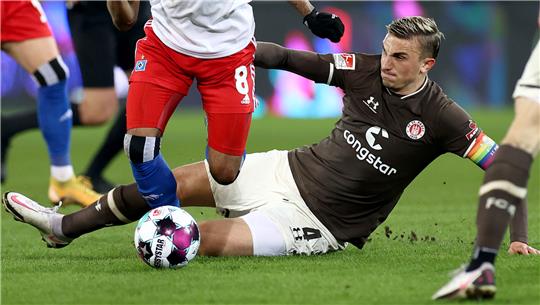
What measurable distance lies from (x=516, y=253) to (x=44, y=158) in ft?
30.9

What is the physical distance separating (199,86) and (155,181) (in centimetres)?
59

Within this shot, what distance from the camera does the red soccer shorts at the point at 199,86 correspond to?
6.11 metres

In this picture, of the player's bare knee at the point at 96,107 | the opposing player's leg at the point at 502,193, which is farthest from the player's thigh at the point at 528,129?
the player's bare knee at the point at 96,107

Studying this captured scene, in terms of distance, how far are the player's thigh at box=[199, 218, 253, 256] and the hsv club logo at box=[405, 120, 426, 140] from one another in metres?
1.08

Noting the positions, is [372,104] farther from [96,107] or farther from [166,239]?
[96,107]

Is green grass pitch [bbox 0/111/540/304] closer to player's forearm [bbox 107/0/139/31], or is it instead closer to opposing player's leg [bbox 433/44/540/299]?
opposing player's leg [bbox 433/44/540/299]

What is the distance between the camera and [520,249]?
20.6ft

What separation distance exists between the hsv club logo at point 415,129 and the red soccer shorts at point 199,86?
0.91m

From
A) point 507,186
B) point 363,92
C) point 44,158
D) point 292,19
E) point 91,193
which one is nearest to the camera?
point 507,186

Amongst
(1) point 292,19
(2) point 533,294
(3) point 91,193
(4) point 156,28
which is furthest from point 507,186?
(1) point 292,19

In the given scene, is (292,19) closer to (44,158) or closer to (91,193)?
(44,158)

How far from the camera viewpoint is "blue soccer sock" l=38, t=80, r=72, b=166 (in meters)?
8.87

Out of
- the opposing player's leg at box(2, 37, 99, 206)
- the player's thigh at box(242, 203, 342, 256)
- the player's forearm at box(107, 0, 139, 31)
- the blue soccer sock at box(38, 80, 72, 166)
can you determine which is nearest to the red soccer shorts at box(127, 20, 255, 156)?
the player's forearm at box(107, 0, 139, 31)

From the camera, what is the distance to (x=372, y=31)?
21.7m
